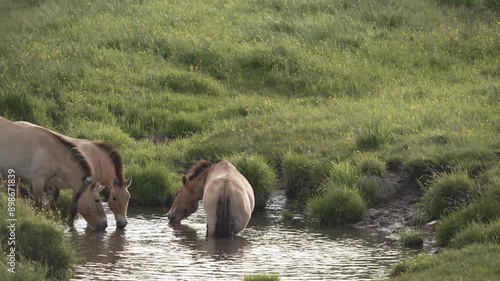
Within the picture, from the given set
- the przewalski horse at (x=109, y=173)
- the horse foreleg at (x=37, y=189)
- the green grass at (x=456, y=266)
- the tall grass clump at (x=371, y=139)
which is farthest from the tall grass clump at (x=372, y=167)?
the horse foreleg at (x=37, y=189)

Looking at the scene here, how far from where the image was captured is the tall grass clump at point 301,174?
17188 mm

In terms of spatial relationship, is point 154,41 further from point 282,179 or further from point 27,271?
point 27,271

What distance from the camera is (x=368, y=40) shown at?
83.2 ft

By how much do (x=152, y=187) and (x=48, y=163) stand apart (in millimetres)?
2449

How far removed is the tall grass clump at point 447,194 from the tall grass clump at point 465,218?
26.8 inches

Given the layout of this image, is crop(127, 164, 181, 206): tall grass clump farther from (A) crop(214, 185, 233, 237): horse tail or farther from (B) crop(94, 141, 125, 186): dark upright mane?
(A) crop(214, 185, 233, 237): horse tail

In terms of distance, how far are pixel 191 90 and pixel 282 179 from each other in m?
5.35

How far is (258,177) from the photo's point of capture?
17094 millimetres

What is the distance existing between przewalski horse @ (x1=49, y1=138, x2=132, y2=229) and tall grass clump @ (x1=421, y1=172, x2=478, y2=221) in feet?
14.2

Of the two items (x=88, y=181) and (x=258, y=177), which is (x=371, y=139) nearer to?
(x=258, y=177)

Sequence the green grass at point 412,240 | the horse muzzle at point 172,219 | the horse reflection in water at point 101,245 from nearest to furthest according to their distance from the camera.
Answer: the horse reflection in water at point 101,245 < the green grass at point 412,240 < the horse muzzle at point 172,219

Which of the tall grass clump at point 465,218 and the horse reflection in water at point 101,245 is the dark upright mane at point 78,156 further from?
the tall grass clump at point 465,218

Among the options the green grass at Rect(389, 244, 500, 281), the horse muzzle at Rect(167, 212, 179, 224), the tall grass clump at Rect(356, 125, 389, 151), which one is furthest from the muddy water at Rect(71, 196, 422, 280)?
the tall grass clump at Rect(356, 125, 389, 151)

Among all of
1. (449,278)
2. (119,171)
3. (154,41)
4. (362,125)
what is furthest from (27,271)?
(154,41)
